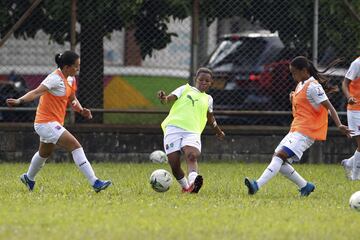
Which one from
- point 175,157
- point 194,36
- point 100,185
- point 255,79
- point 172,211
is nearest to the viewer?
point 172,211

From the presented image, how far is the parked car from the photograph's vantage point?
1747cm

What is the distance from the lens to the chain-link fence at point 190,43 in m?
17.1

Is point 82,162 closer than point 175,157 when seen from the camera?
Yes

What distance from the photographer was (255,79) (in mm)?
17578

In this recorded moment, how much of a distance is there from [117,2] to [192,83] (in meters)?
1.81

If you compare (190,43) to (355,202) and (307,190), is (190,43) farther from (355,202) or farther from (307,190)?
(355,202)

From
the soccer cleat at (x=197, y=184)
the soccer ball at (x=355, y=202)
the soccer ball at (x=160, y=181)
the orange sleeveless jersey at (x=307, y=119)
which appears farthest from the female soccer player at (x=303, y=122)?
the soccer ball at (x=355, y=202)

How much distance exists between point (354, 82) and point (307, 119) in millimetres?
2639

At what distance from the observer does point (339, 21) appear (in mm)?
17500

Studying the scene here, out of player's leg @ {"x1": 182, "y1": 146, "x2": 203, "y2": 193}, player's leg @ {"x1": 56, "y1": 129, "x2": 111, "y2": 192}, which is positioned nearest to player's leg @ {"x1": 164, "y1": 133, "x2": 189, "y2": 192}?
player's leg @ {"x1": 182, "y1": 146, "x2": 203, "y2": 193}

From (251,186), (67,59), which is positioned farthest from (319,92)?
(67,59)

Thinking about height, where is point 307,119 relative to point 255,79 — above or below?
above

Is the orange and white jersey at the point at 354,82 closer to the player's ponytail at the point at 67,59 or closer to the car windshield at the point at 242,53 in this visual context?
the car windshield at the point at 242,53

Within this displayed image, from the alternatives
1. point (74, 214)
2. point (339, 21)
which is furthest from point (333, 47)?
point (74, 214)
